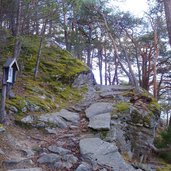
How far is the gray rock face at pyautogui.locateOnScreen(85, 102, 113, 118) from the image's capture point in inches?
276

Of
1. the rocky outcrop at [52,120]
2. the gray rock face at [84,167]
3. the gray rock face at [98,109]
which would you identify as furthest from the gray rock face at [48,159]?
the gray rock face at [98,109]

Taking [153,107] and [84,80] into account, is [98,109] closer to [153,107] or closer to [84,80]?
[153,107]

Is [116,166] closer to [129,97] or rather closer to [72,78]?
[129,97]

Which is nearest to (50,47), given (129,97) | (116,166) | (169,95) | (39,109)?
(129,97)

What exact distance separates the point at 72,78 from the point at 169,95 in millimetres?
11176

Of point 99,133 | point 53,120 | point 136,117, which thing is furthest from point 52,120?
point 136,117

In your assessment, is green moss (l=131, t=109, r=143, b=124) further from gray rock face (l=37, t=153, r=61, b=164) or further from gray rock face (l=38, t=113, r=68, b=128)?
gray rock face (l=37, t=153, r=61, b=164)

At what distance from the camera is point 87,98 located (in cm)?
909

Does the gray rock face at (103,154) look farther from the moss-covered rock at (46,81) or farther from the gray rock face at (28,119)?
the moss-covered rock at (46,81)

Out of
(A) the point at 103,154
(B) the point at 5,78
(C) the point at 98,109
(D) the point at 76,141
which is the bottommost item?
(A) the point at 103,154

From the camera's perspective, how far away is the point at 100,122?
6125 mm

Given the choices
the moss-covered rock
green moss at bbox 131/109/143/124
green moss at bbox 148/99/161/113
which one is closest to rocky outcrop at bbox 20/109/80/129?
the moss-covered rock

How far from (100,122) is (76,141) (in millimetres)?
975

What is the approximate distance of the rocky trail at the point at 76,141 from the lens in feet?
14.7
